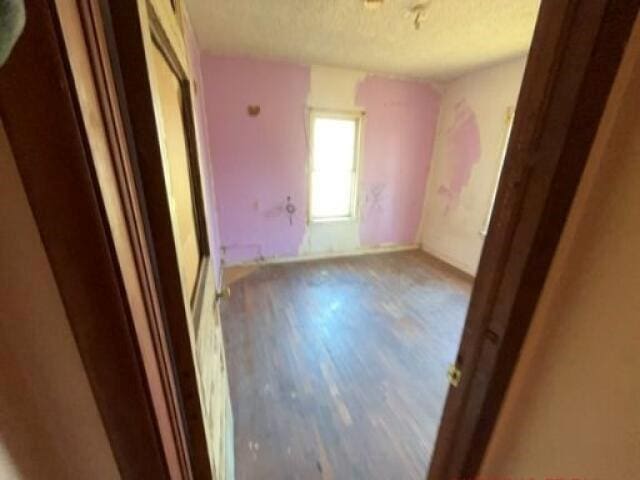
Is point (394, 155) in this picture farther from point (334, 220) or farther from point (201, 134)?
point (201, 134)

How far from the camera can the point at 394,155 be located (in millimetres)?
3848

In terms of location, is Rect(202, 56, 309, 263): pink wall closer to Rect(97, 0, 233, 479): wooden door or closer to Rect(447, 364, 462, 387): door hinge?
Rect(97, 0, 233, 479): wooden door

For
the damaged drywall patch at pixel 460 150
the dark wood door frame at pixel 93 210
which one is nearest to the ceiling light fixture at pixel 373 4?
the dark wood door frame at pixel 93 210

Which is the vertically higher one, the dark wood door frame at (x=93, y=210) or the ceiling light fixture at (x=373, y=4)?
the ceiling light fixture at (x=373, y=4)

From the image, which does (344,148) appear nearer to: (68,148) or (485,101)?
(485,101)

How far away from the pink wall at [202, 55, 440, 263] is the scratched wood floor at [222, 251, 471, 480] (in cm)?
63

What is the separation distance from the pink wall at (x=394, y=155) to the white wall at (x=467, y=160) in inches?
7.6

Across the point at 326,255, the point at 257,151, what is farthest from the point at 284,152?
the point at 326,255

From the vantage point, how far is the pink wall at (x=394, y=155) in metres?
3.56

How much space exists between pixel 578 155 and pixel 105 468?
975 mm

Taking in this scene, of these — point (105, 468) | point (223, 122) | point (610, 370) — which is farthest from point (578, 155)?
point (223, 122)

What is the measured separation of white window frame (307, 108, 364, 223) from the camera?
3373mm

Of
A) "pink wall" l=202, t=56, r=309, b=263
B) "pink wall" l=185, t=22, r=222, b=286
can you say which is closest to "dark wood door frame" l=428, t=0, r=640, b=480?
"pink wall" l=185, t=22, r=222, b=286

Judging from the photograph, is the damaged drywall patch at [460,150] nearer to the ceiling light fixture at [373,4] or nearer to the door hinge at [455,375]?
the ceiling light fixture at [373,4]
